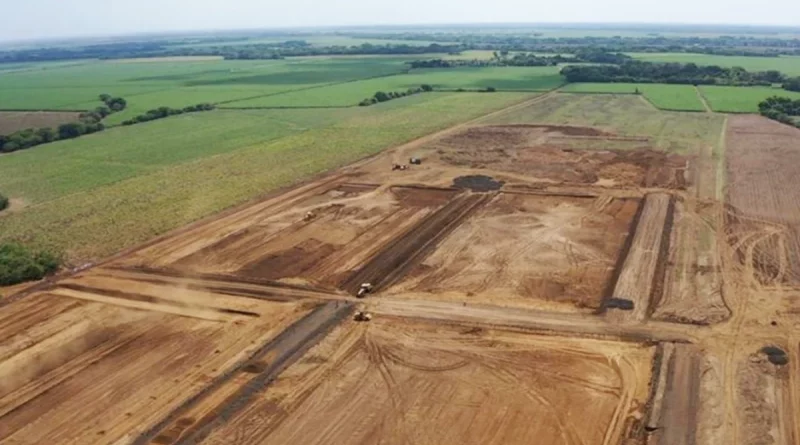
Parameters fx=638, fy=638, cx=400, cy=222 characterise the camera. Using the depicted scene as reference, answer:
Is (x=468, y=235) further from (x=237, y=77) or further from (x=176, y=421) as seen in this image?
(x=237, y=77)

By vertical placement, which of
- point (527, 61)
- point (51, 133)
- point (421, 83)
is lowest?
point (421, 83)

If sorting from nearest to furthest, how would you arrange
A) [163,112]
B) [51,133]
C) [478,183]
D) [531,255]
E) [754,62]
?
[531,255], [478,183], [51,133], [163,112], [754,62]

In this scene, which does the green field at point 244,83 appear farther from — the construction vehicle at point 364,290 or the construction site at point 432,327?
the construction vehicle at point 364,290

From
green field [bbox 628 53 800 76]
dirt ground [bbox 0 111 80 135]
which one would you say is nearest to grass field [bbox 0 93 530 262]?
dirt ground [bbox 0 111 80 135]

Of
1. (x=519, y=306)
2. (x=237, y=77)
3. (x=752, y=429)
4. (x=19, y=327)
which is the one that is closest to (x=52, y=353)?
(x=19, y=327)

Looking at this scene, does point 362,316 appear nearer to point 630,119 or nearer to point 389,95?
point 630,119

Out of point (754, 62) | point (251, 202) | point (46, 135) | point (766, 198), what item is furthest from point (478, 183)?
point (754, 62)

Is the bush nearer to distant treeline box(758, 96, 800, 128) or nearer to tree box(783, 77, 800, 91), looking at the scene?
distant treeline box(758, 96, 800, 128)

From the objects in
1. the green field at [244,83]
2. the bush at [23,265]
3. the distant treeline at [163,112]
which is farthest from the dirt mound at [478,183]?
the distant treeline at [163,112]
